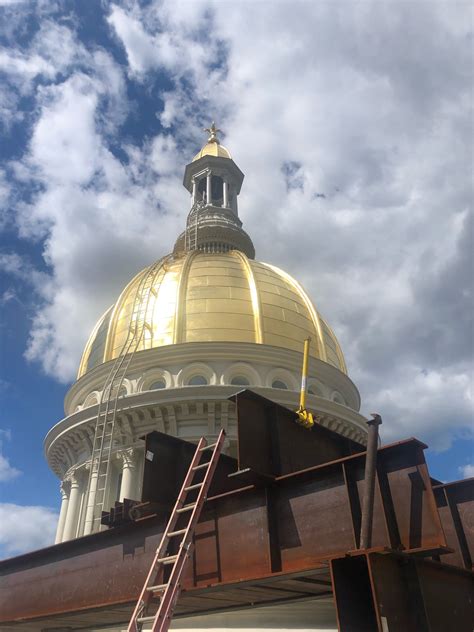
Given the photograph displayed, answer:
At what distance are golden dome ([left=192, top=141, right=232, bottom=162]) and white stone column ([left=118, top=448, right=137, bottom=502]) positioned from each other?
3214 centimetres

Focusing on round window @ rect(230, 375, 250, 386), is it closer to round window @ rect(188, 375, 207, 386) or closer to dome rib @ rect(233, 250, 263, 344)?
round window @ rect(188, 375, 207, 386)

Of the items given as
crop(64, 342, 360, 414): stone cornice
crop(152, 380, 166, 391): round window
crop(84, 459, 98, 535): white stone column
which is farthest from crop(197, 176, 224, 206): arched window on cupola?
crop(84, 459, 98, 535): white stone column

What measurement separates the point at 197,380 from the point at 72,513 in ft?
27.3

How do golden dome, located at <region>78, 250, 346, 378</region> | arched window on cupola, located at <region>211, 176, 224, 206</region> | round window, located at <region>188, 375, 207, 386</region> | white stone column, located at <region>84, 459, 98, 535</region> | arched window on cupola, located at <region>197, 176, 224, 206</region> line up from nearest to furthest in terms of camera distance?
1. white stone column, located at <region>84, 459, 98, 535</region>
2. round window, located at <region>188, 375, 207, 386</region>
3. golden dome, located at <region>78, 250, 346, 378</region>
4. arched window on cupola, located at <region>197, 176, 224, 206</region>
5. arched window on cupola, located at <region>211, 176, 224, 206</region>

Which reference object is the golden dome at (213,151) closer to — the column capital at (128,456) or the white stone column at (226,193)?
the white stone column at (226,193)

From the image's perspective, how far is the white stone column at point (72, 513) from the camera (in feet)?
79.7

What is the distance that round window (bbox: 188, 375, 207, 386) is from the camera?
25.4 metres

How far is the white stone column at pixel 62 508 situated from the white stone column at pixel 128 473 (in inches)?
188

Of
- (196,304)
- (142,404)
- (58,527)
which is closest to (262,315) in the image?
(196,304)

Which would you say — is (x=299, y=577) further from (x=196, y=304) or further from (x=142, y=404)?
(x=196, y=304)

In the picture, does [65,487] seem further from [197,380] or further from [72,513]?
[197,380]

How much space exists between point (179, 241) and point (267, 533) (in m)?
32.9

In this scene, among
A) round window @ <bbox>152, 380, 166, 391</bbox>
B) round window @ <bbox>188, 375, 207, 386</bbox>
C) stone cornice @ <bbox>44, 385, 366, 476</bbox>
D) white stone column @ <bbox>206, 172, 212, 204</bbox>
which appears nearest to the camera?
stone cornice @ <bbox>44, 385, 366, 476</bbox>

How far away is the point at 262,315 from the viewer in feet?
90.3
